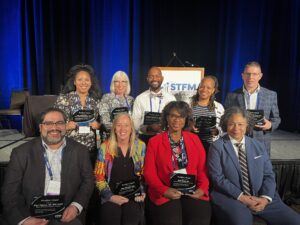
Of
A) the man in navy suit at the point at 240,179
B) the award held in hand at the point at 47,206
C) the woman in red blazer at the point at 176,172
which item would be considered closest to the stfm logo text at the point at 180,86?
the woman in red blazer at the point at 176,172

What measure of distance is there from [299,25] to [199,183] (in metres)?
4.56

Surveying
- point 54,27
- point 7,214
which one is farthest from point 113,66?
point 7,214

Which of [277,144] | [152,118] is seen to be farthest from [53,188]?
[277,144]

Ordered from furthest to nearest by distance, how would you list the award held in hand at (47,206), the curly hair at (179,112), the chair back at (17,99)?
1. the chair back at (17,99)
2. the curly hair at (179,112)
3. the award held in hand at (47,206)

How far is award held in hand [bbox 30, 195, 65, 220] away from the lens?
182 centimetres

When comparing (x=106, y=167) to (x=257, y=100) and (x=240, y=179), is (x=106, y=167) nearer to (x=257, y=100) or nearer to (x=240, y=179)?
(x=240, y=179)

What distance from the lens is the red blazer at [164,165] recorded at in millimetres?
2184

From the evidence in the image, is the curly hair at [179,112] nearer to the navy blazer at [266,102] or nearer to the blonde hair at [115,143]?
the blonde hair at [115,143]

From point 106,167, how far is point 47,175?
1.48 feet

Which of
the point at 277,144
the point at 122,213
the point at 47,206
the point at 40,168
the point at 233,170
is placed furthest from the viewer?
the point at 277,144

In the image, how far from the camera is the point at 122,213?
80.9 inches

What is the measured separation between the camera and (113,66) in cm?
615

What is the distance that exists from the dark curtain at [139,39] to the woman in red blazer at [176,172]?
3986 mm

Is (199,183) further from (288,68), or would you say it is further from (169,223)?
(288,68)
